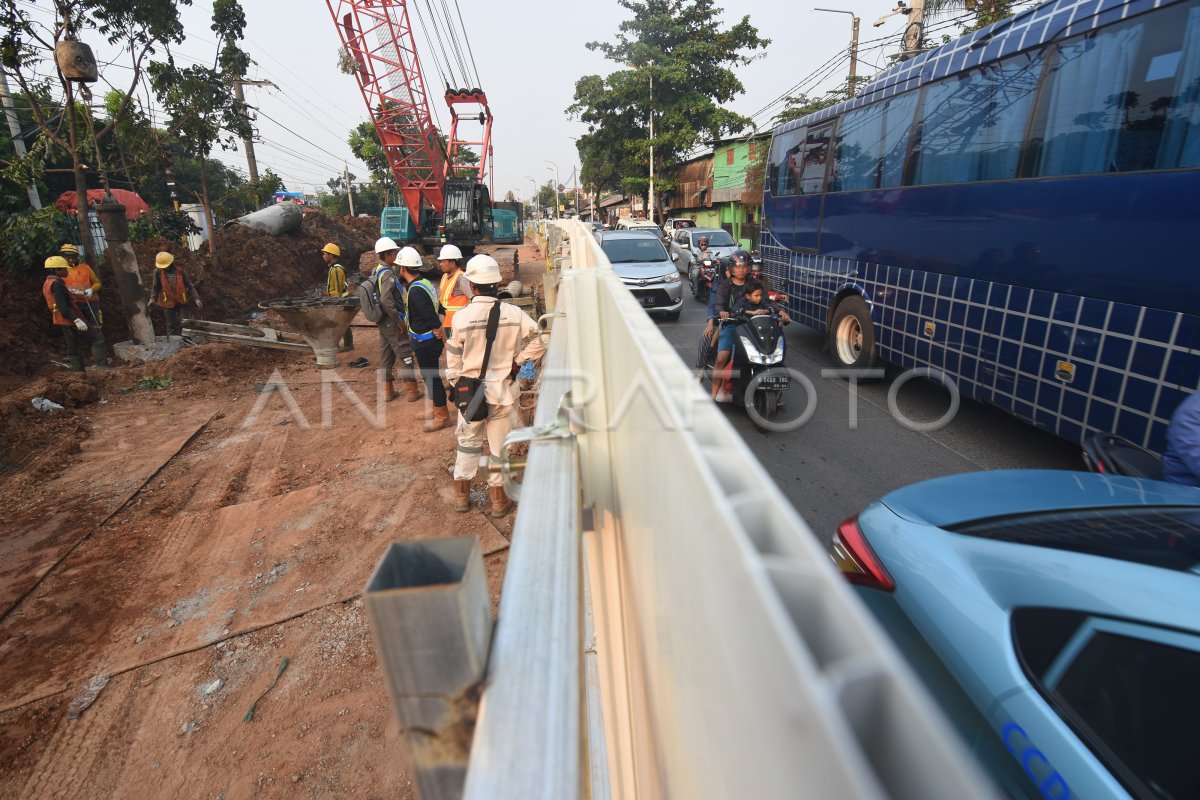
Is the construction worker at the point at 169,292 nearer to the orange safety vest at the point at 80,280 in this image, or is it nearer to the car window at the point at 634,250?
the orange safety vest at the point at 80,280

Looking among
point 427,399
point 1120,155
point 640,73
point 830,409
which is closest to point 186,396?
point 427,399

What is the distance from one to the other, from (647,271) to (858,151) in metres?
4.70

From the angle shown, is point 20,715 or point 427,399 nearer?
point 20,715

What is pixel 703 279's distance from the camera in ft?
42.8

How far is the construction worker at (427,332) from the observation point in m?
6.02

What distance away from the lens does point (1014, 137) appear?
15.6ft

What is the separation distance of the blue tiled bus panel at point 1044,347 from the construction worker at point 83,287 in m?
10.3

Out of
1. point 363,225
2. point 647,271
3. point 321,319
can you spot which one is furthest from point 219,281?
point 363,225

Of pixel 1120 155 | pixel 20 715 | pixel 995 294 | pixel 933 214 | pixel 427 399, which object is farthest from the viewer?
pixel 427 399

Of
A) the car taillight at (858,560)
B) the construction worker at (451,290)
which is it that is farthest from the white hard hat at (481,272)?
the car taillight at (858,560)

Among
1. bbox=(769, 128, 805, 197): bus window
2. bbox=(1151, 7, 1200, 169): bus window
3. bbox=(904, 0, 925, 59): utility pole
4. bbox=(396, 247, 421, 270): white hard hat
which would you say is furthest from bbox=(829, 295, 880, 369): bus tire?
bbox=(904, 0, 925, 59): utility pole

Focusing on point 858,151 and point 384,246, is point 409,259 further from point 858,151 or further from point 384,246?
point 858,151

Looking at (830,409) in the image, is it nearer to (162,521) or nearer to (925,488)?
(925,488)

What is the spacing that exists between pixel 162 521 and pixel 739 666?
5386mm
